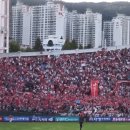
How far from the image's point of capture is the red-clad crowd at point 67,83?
44469 millimetres

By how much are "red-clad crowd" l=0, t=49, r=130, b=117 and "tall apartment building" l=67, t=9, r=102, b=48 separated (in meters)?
105

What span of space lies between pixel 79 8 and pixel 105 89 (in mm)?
146891

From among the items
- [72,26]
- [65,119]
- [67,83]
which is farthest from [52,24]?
[65,119]

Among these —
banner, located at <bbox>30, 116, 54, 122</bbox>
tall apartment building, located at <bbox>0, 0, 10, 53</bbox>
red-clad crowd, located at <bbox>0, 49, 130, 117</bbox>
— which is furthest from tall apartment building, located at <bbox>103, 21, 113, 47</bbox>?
banner, located at <bbox>30, 116, 54, 122</bbox>

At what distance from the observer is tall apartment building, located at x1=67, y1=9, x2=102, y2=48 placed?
163 m

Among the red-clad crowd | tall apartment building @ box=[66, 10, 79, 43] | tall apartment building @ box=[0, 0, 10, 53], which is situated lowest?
the red-clad crowd

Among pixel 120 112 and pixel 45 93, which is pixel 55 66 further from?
pixel 120 112

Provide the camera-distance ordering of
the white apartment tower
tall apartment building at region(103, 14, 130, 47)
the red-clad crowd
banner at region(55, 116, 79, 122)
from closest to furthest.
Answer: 1. banner at region(55, 116, 79, 122)
2. the red-clad crowd
3. the white apartment tower
4. tall apartment building at region(103, 14, 130, 47)

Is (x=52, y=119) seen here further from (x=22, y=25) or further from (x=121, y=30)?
(x=121, y=30)

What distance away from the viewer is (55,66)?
53.6m

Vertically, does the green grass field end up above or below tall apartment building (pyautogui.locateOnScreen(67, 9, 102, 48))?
below

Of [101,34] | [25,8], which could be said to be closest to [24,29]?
[25,8]

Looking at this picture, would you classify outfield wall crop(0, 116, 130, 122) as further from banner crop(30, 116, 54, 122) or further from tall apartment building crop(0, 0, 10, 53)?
tall apartment building crop(0, 0, 10, 53)

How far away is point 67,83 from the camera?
5078cm
